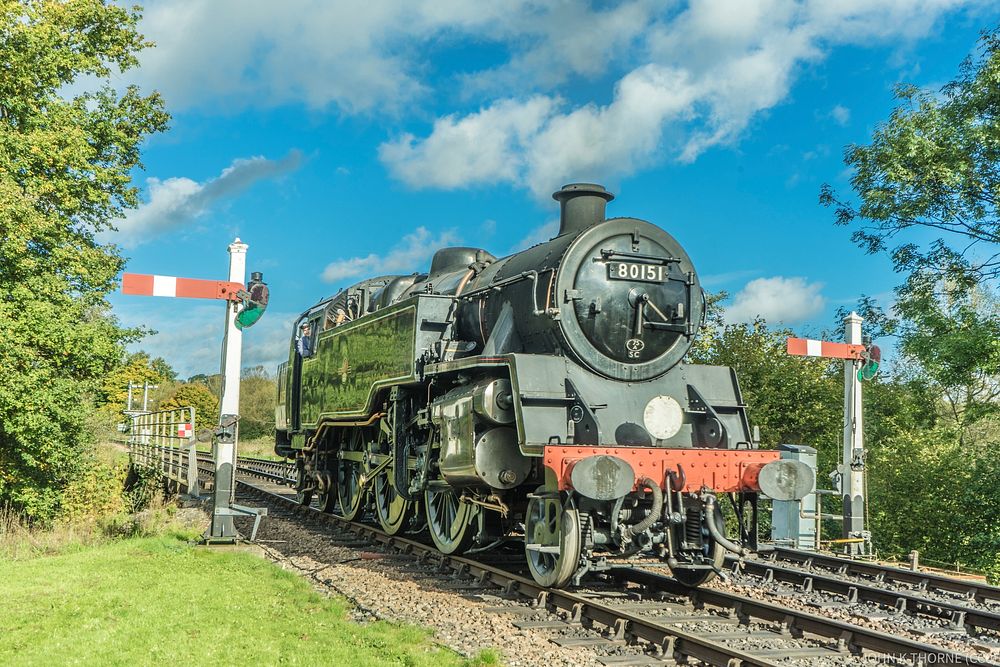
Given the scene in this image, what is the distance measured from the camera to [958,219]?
14.5 m

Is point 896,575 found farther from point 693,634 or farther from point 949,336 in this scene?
point 949,336

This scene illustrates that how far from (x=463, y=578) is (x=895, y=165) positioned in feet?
34.1

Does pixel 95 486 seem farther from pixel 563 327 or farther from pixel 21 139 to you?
pixel 563 327

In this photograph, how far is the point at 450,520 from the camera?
9.39 m

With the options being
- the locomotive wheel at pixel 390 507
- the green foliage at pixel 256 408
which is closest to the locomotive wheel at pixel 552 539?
the locomotive wheel at pixel 390 507

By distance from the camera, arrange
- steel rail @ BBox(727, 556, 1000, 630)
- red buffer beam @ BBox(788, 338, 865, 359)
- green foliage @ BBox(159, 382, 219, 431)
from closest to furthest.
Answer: steel rail @ BBox(727, 556, 1000, 630) → red buffer beam @ BBox(788, 338, 865, 359) → green foliage @ BBox(159, 382, 219, 431)

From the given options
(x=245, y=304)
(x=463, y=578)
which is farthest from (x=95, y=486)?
(x=463, y=578)

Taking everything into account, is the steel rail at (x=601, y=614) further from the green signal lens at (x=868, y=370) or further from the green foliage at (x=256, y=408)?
the green foliage at (x=256, y=408)

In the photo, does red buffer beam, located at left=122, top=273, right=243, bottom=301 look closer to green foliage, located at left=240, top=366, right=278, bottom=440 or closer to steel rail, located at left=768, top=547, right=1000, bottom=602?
steel rail, located at left=768, top=547, right=1000, bottom=602

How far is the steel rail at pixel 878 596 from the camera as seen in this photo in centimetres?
670

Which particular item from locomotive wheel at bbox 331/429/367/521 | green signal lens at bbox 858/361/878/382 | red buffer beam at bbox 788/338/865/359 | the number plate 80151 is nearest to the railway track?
the number plate 80151

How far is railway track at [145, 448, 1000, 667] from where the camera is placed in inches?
214

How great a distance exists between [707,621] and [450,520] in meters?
3.62

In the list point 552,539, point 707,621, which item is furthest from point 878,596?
point 552,539
